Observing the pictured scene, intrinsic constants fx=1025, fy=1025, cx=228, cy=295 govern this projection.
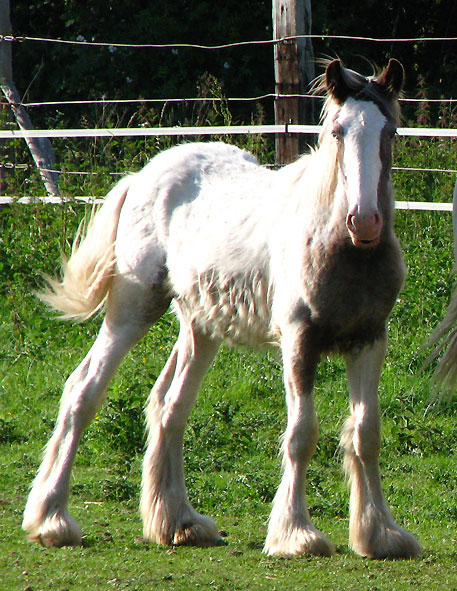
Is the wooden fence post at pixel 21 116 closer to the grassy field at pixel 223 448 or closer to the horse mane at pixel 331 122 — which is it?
the grassy field at pixel 223 448

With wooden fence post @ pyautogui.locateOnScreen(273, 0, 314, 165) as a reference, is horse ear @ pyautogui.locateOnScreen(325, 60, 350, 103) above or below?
above

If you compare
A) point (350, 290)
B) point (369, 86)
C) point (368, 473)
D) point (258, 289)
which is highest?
point (369, 86)

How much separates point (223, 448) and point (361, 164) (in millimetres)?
2707

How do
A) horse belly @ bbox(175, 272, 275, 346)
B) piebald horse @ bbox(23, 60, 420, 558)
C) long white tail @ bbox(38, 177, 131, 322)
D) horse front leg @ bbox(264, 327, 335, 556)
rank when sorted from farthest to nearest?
long white tail @ bbox(38, 177, 131, 322) → horse belly @ bbox(175, 272, 275, 346) → horse front leg @ bbox(264, 327, 335, 556) → piebald horse @ bbox(23, 60, 420, 558)

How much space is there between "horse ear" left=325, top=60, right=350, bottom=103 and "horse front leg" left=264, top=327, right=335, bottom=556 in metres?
0.98

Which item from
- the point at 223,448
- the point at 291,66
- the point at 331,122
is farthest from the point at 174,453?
the point at 291,66

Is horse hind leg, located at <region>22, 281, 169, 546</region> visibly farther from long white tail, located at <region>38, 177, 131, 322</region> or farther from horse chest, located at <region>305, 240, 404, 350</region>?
horse chest, located at <region>305, 240, 404, 350</region>

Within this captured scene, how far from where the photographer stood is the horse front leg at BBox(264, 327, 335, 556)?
4.29 m

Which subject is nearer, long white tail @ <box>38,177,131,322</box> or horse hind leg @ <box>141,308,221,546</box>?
horse hind leg @ <box>141,308,221,546</box>

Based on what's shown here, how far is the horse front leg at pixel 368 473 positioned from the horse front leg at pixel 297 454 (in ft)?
0.57

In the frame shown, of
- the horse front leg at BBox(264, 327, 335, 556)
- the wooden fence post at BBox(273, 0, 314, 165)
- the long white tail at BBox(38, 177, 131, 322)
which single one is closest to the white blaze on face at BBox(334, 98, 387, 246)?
the horse front leg at BBox(264, 327, 335, 556)

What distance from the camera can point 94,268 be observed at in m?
5.22

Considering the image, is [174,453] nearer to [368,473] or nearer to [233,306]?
[233,306]

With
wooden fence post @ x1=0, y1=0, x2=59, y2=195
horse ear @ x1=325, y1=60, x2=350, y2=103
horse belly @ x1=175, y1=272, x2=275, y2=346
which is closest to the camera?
horse ear @ x1=325, y1=60, x2=350, y2=103
